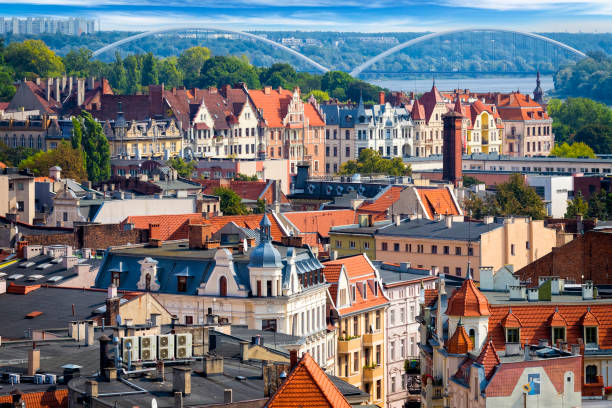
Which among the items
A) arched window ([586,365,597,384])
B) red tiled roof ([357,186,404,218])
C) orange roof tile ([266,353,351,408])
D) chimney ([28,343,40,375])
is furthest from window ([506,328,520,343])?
red tiled roof ([357,186,404,218])

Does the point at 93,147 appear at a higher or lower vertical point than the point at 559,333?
higher

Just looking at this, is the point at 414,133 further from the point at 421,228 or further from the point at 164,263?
the point at 164,263

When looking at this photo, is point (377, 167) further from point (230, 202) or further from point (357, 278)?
point (357, 278)

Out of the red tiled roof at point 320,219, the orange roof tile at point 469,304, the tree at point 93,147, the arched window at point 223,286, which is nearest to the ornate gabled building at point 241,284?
the arched window at point 223,286

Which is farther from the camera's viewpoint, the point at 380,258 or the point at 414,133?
the point at 414,133

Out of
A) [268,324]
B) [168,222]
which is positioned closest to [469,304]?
[268,324]

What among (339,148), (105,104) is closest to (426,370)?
(105,104)
